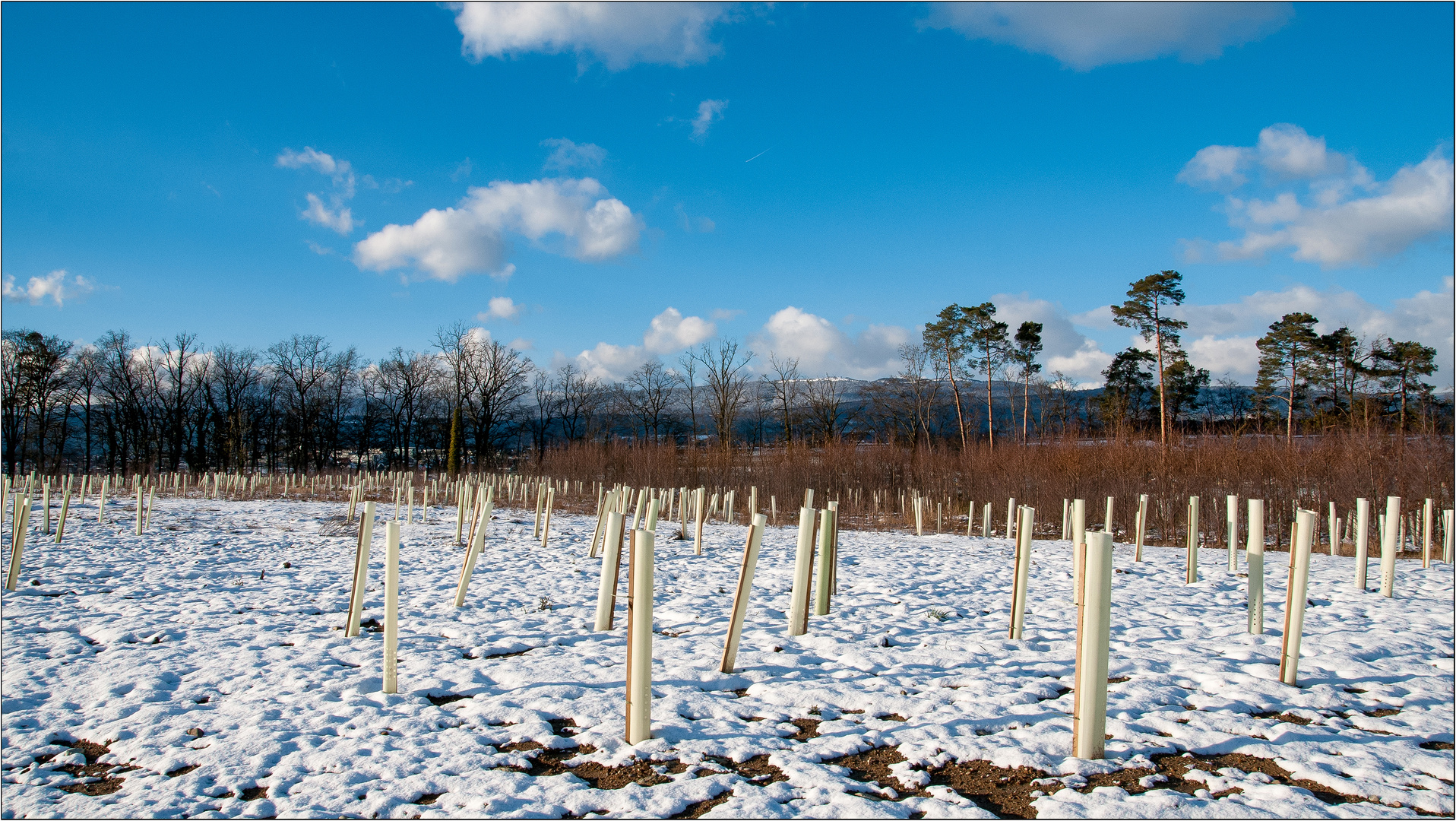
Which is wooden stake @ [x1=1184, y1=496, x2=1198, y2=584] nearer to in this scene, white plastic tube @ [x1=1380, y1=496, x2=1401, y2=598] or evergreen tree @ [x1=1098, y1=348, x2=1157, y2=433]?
white plastic tube @ [x1=1380, y1=496, x2=1401, y2=598]

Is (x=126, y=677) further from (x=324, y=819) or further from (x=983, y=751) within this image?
(x=983, y=751)

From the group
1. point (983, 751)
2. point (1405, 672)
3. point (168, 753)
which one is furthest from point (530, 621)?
point (1405, 672)

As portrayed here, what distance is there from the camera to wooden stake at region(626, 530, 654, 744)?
2.98 m

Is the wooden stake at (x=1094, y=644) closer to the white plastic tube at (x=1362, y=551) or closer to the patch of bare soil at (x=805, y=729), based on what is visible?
the patch of bare soil at (x=805, y=729)

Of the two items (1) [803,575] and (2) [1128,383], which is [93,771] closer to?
(1) [803,575]

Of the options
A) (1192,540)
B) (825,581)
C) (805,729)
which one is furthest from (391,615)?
(1192,540)

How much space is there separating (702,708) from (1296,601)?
3.14m

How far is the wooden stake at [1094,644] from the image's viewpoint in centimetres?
274

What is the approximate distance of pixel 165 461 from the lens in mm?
50562

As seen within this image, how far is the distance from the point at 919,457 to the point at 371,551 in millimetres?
18595

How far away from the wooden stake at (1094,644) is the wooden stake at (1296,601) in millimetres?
1501

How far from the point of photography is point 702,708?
3465 mm

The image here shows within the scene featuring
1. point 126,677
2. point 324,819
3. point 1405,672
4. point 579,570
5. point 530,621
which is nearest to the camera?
point 324,819

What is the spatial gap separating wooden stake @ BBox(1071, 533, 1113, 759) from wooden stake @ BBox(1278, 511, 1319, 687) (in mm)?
1501
